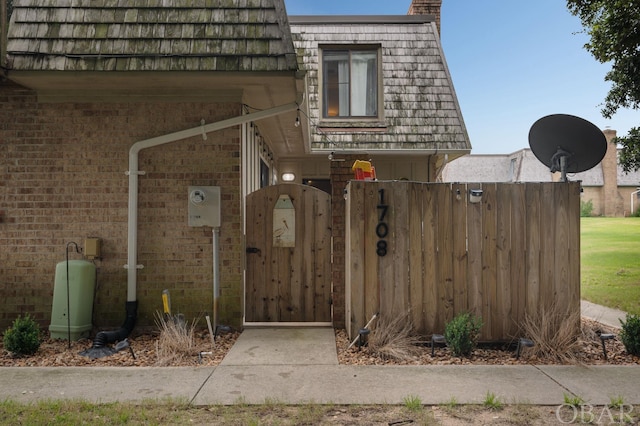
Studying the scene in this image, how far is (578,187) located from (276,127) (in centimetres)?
508

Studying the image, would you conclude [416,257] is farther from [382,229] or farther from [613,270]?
[613,270]

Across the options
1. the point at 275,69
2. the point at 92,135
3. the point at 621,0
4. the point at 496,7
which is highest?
the point at 496,7

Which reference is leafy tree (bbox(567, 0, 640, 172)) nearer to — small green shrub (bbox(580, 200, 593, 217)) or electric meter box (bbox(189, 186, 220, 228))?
electric meter box (bbox(189, 186, 220, 228))

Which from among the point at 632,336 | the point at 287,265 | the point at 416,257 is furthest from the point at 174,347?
the point at 632,336

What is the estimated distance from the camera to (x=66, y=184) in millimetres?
5684

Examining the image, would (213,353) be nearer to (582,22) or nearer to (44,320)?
(44,320)

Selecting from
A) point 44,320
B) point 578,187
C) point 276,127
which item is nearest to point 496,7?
point 276,127

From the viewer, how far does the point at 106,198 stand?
18.7 ft

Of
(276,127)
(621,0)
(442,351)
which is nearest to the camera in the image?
(442,351)

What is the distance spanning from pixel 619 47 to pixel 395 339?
18.7 ft

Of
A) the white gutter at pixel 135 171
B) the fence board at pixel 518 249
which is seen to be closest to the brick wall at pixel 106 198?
the white gutter at pixel 135 171

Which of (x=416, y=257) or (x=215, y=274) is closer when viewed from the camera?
(x=416, y=257)

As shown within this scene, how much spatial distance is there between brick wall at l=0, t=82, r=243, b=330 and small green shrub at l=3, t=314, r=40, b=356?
876 millimetres

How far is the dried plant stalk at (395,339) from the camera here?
15.4 feet
